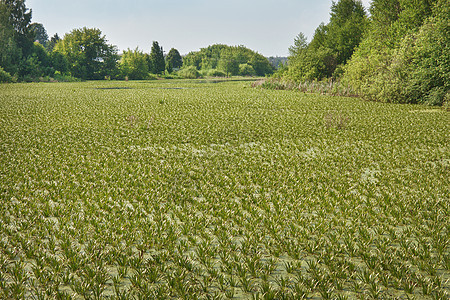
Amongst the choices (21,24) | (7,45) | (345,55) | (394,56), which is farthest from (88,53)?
(394,56)

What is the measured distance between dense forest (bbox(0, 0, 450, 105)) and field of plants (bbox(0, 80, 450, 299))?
12306 mm

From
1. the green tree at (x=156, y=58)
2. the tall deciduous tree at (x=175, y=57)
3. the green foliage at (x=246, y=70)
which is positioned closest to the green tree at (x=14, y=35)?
the green tree at (x=156, y=58)

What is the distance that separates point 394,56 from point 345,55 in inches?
913

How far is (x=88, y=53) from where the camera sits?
67.1 m

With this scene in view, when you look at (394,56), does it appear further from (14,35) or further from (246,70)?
(246,70)

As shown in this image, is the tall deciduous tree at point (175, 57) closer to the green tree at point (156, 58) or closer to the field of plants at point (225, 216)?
the green tree at point (156, 58)

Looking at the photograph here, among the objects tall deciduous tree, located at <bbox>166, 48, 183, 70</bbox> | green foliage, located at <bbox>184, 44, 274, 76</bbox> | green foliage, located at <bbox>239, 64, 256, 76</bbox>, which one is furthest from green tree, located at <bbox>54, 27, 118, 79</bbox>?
green foliage, located at <bbox>239, 64, 256, 76</bbox>

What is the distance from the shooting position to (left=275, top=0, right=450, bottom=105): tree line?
20734 millimetres

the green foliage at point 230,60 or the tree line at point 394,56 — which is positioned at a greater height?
the green foliage at point 230,60

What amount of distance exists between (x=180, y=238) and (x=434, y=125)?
13.1 metres

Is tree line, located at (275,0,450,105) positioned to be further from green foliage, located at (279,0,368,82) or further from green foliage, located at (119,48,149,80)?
green foliage, located at (119,48,149,80)

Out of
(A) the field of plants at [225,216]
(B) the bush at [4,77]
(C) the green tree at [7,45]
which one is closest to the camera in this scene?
(A) the field of plants at [225,216]

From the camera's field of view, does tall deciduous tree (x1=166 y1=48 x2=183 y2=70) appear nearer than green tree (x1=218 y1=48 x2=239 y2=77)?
Yes

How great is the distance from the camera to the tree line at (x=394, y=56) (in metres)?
20.7
